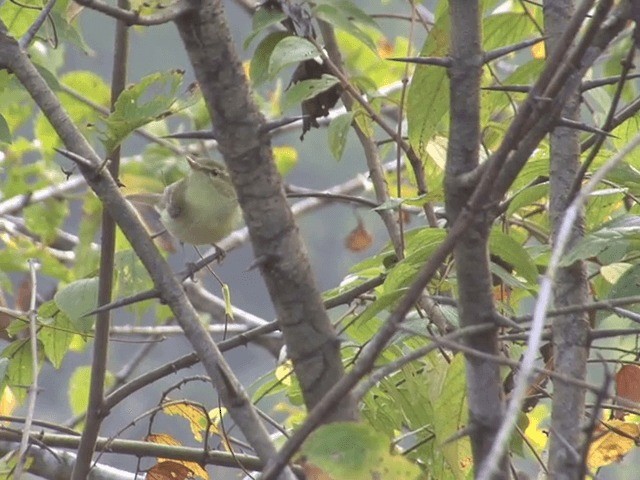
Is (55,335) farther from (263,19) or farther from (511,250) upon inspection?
(511,250)

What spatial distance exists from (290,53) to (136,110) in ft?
0.67

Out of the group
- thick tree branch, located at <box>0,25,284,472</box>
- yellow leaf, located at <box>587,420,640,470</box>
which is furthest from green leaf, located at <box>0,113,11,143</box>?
yellow leaf, located at <box>587,420,640,470</box>

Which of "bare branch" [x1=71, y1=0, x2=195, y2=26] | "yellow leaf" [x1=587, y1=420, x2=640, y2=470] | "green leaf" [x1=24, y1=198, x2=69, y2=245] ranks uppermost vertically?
"green leaf" [x1=24, y1=198, x2=69, y2=245]

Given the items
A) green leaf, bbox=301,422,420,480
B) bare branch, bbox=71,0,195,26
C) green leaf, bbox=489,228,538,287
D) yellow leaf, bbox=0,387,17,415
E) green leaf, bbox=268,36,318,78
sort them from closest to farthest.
Result: green leaf, bbox=301,422,420,480 < bare branch, bbox=71,0,195,26 < green leaf, bbox=489,228,538,287 < green leaf, bbox=268,36,318,78 < yellow leaf, bbox=0,387,17,415

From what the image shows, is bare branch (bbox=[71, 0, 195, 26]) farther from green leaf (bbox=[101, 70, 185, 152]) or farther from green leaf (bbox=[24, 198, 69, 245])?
green leaf (bbox=[24, 198, 69, 245])

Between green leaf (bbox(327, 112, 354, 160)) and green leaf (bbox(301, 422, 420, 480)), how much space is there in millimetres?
680

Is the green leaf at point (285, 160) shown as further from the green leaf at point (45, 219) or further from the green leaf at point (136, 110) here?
the green leaf at point (136, 110)

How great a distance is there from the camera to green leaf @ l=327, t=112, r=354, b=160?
1303 millimetres

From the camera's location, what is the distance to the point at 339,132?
1315 millimetres

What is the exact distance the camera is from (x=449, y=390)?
960 millimetres

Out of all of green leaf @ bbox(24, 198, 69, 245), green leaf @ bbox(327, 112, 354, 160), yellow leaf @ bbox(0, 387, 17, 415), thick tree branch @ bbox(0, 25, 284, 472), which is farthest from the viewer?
green leaf @ bbox(24, 198, 69, 245)

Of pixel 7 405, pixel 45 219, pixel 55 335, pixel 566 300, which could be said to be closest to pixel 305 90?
pixel 566 300

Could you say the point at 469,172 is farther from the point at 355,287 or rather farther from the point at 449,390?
the point at 355,287

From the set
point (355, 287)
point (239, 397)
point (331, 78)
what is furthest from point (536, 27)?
point (239, 397)
